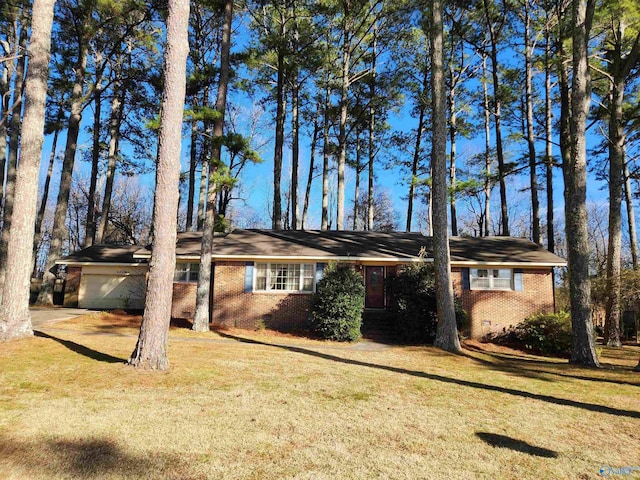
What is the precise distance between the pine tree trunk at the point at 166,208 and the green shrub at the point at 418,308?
7.64 m

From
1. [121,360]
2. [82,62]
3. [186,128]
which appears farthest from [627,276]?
[82,62]

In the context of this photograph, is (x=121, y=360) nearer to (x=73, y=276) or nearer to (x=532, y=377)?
(x=532, y=377)

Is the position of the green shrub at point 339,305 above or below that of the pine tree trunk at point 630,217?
below

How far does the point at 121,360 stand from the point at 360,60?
20342 millimetres

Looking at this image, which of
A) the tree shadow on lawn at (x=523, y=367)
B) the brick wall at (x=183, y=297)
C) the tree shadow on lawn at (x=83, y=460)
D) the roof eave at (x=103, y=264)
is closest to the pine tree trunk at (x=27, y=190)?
the tree shadow on lawn at (x=83, y=460)

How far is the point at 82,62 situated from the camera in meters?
17.2

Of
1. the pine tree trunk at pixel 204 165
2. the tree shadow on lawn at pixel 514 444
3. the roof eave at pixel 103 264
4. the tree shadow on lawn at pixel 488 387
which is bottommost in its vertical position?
the tree shadow on lawn at pixel 488 387

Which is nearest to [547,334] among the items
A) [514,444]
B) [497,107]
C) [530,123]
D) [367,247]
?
[367,247]

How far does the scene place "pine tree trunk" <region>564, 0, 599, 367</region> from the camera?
28.9 ft

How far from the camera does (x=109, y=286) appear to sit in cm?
1734

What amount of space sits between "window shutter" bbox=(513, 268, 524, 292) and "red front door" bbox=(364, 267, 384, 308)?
471cm

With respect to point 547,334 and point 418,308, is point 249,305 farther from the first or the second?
point 547,334

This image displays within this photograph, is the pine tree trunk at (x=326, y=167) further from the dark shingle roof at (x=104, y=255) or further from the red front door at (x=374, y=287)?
the dark shingle roof at (x=104, y=255)

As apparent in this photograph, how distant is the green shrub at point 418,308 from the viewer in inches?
459
